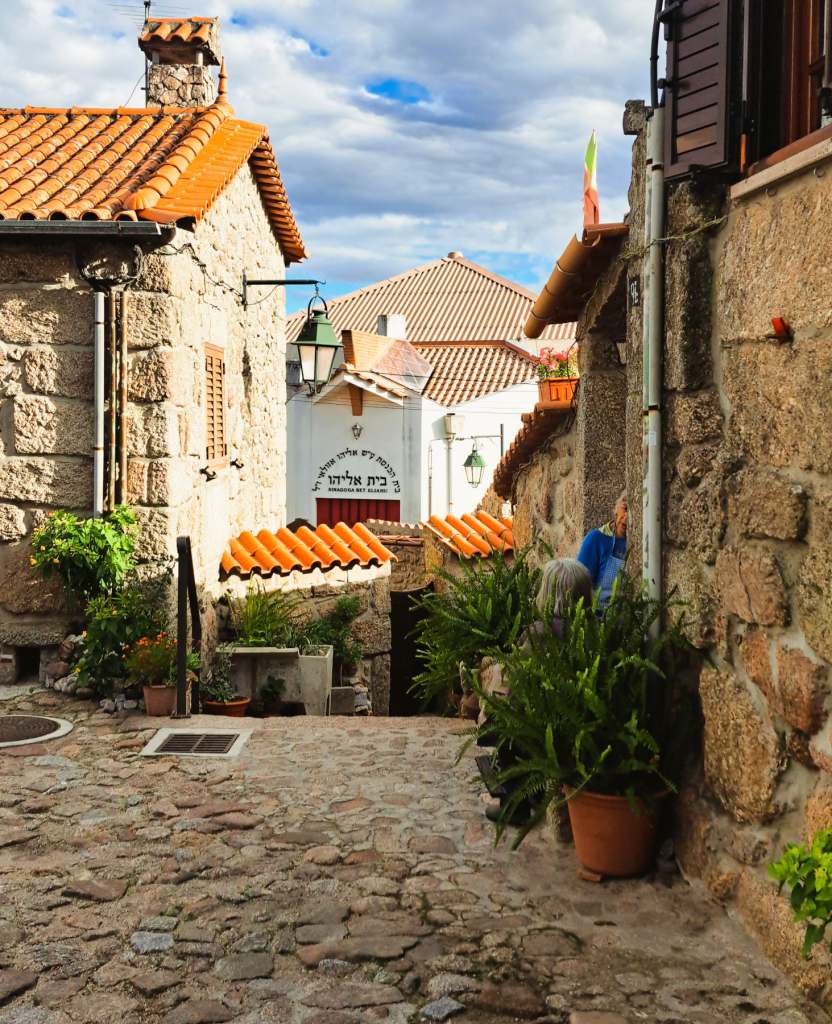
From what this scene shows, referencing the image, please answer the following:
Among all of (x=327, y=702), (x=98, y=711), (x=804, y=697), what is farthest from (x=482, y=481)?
(x=804, y=697)

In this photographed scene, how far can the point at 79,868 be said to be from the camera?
4.29m

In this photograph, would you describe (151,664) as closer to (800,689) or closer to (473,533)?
(800,689)

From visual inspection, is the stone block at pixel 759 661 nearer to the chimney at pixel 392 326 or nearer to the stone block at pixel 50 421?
the stone block at pixel 50 421

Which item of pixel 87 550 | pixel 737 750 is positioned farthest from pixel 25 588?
pixel 737 750

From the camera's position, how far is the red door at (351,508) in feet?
88.3

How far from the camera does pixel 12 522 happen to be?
25.6 feet

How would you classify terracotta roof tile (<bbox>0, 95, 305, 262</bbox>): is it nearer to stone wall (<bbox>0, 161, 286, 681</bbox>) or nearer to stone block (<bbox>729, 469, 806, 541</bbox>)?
stone wall (<bbox>0, 161, 286, 681</bbox>)

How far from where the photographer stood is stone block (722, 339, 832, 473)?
121 inches

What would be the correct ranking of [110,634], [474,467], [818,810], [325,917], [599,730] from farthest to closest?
[474,467] → [110,634] → [599,730] → [325,917] → [818,810]

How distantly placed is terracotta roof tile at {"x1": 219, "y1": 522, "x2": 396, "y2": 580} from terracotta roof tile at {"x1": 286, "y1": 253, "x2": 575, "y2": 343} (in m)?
17.5

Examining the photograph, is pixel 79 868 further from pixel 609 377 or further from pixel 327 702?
pixel 327 702

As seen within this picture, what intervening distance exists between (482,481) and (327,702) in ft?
57.9

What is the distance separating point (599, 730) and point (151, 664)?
3.97 m

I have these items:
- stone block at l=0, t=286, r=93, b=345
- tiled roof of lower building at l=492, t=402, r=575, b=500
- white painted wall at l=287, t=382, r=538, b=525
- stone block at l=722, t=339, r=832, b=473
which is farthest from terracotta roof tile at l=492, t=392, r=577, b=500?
white painted wall at l=287, t=382, r=538, b=525
